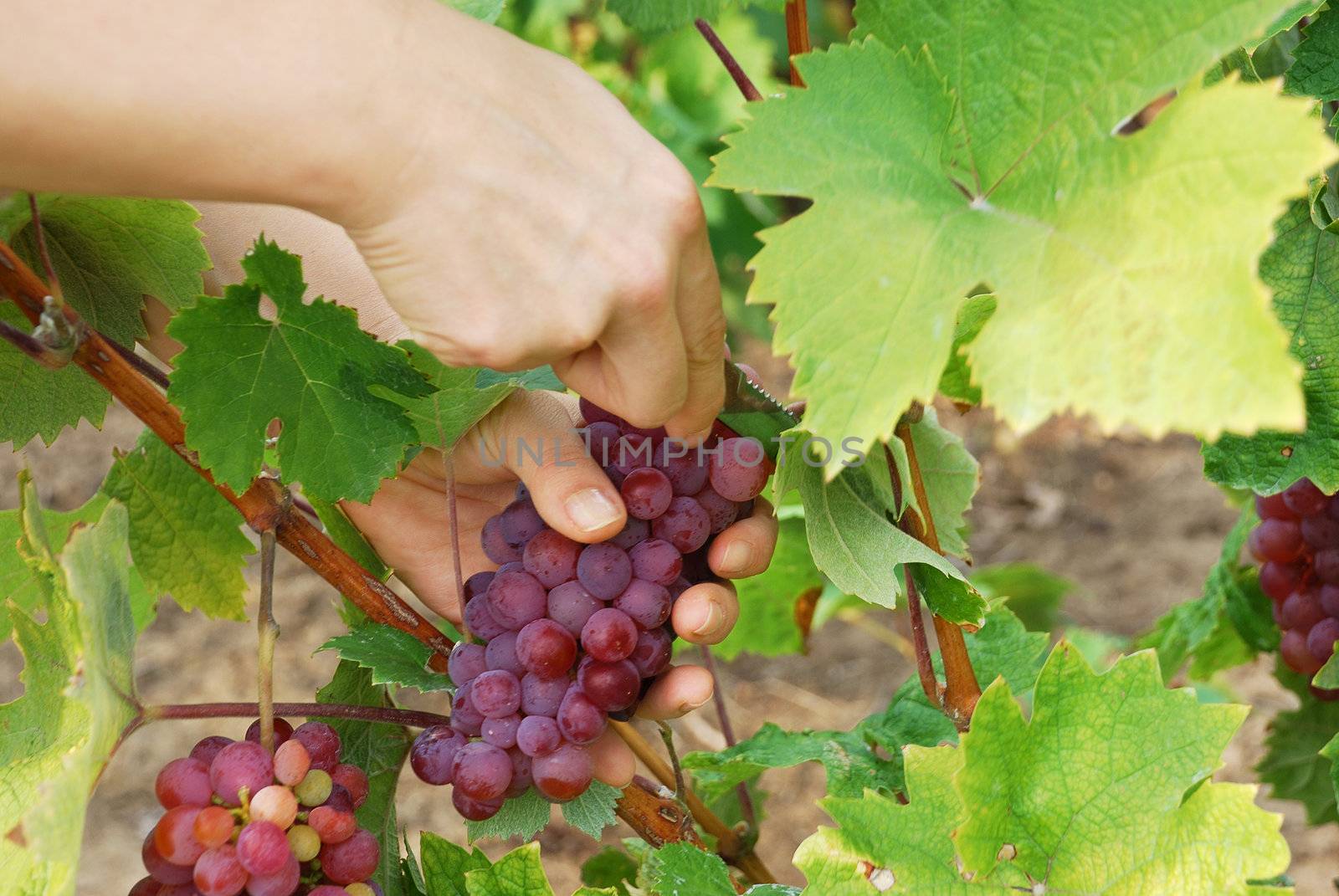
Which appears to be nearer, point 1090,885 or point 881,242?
point 881,242

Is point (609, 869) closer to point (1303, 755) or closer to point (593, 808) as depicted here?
point (593, 808)

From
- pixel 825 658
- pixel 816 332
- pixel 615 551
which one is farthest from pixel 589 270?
pixel 825 658

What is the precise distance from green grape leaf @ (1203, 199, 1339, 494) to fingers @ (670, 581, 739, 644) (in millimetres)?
368

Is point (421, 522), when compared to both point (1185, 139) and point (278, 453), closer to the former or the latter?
point (278, 453)

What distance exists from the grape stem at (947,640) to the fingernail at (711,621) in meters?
0.13

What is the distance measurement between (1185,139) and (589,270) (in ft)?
0.94

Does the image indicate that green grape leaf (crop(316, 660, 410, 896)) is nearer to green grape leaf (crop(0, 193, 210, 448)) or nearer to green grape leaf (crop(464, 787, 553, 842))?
green grape leaf (crop(464, 787, 553, 842))

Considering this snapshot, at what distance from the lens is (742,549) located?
2.70 ft

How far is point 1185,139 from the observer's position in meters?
0.54

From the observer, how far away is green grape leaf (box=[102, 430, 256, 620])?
101cm

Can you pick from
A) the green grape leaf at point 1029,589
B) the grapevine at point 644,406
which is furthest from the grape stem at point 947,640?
the green grape leaf at point 1029,589

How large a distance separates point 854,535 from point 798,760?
21 cm

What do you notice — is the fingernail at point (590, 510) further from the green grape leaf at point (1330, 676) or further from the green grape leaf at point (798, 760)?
the green grape leaf at point (1330, 676)

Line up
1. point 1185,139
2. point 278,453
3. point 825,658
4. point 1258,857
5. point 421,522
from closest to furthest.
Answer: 1. point 1185,139
2. point 1258,857
3. point 278,453
4. point 421,522
5. point 825,658
